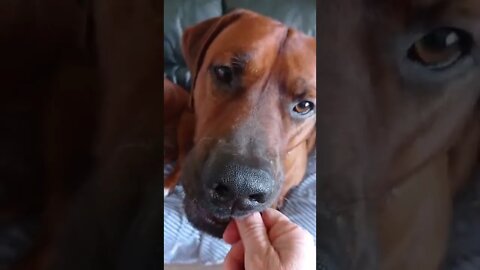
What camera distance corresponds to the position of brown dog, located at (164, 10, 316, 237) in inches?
24.6

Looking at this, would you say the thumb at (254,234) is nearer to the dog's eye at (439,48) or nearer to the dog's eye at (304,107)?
the dog's eye at (304,107)

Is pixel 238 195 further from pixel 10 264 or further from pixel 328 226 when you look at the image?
pixel 10 264

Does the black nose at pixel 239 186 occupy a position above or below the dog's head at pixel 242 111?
below

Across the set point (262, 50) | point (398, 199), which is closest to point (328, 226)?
point (398, 199)

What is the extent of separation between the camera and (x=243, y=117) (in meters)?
0.63

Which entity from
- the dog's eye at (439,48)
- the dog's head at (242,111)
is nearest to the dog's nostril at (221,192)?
the dog's head at (242,111)

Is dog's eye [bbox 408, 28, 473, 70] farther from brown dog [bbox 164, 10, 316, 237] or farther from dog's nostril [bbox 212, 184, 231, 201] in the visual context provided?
dog's nostril [bbox 212, 184, 231, 201]

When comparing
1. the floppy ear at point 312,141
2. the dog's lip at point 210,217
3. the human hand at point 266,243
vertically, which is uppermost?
the floppy ear at point 312,141

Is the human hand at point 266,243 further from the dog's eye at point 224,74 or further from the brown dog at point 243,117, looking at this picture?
the dog's eye at point 224,74

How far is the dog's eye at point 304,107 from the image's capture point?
2.08ft

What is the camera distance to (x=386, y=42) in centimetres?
65

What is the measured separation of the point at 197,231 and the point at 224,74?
0.14m

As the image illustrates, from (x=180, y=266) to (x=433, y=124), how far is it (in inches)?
10.6

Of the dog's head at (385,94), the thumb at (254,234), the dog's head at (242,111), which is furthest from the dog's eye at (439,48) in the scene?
the thumb at (254,234)
